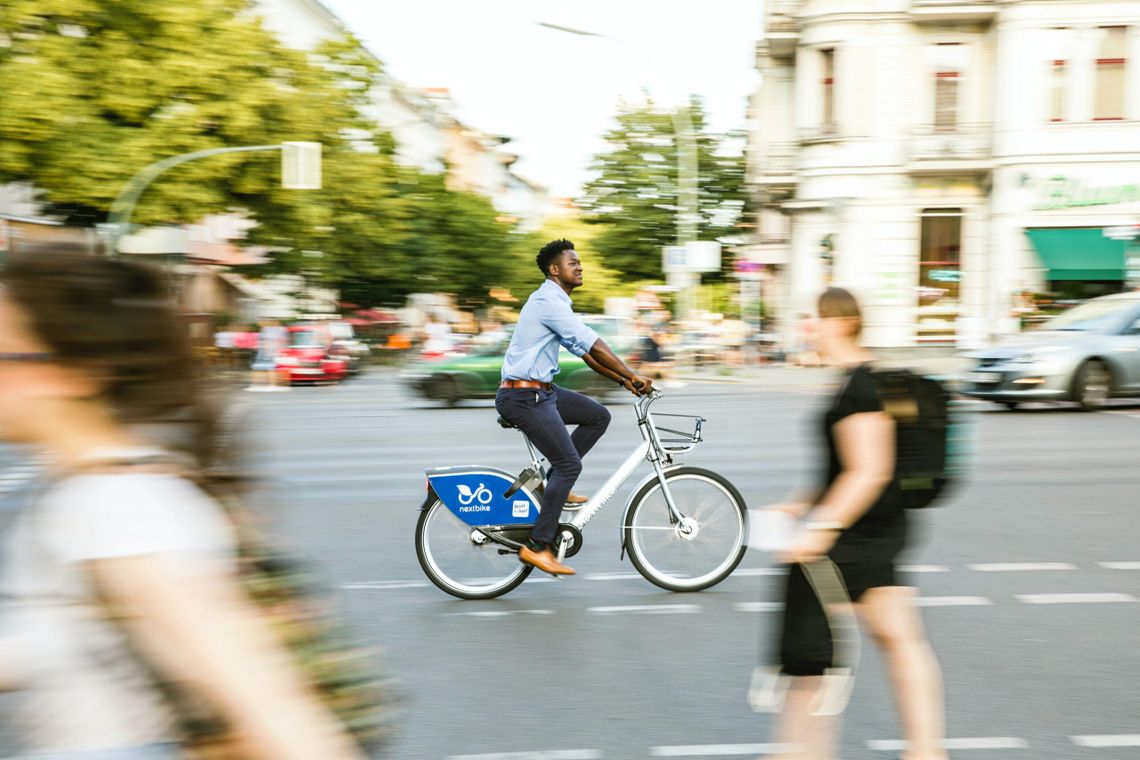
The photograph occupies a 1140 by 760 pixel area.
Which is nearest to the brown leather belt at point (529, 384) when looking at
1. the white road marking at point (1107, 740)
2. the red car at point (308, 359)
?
the white road marking at point (1107, 740)

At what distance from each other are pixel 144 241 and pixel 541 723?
2777 cm

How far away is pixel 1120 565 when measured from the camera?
754 centimetres

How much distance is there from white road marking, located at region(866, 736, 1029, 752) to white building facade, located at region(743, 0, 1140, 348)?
85.9ft

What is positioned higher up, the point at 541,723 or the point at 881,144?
the point at 881,144

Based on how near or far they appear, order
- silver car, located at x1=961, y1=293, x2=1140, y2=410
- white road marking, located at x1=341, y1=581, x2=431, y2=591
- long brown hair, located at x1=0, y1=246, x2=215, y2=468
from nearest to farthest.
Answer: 1. long brown hair, located at x1=0, y1=246, x2=215, y2=468
2. white road marking, located at x1=341, y1=581, x2=431, y2=591
3. silver car, located at x1=961, y1=293, x2=1140, y2=410

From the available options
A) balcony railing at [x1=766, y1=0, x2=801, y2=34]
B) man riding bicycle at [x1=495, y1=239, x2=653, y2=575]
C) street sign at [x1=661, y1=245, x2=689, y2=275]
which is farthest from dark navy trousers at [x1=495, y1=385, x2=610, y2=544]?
balcony railing at [x1=766, y1=0, x2=801, y2=34]

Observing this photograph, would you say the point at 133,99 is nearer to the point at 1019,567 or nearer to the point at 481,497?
the point at 481,497

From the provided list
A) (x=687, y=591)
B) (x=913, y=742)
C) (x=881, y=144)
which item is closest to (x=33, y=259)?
(x=913, y=742)

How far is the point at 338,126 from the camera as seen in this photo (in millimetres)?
34031

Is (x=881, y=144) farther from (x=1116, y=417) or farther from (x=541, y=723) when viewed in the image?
(x=541, y=723)

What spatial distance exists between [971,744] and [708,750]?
2.82ft

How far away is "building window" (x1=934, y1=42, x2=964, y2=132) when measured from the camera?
31.8 metres

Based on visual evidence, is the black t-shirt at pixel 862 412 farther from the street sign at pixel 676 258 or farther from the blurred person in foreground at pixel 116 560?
the street sign at pixel 676 258

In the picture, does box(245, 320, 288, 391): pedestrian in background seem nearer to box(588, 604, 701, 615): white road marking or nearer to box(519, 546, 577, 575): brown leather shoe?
box(519, 546, 577, 575): brown leather shoe
